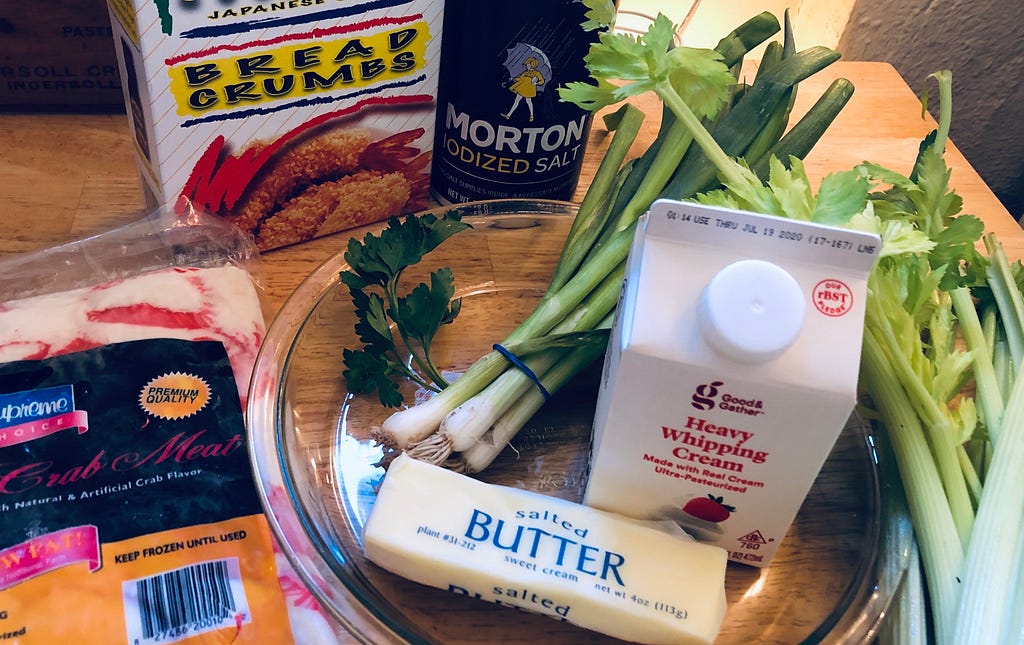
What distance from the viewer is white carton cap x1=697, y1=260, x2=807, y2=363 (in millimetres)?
447

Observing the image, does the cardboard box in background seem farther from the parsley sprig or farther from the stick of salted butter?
the stick of salted butter

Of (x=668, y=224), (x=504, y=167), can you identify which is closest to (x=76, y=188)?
(x=504, y=167)

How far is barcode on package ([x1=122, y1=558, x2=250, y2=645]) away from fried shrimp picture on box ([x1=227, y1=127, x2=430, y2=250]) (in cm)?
35

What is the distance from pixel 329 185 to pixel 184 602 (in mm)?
414

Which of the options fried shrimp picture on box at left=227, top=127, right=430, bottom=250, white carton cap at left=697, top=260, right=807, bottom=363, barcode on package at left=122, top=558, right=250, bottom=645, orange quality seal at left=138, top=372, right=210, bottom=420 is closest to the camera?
white carton cap at left=697, top=260, right=807, bottom=363

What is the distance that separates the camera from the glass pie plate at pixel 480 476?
1.89 ft

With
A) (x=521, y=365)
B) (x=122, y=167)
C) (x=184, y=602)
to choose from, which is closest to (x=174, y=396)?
(x=184, y=602)

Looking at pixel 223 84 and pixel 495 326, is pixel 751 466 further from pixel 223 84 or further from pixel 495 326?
pixel 223 84

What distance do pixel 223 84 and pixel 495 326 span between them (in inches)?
12.5

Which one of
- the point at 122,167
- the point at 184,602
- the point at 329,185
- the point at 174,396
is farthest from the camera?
the point at 122,167

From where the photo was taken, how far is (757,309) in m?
0.45

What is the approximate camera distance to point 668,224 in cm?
49

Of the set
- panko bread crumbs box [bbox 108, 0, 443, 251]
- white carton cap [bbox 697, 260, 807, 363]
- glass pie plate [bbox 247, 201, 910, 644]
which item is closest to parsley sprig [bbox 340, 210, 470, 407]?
glass pie plate [bbox 247, 201, 910, 644]

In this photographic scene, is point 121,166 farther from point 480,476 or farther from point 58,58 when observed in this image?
point 480,476
